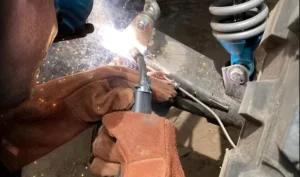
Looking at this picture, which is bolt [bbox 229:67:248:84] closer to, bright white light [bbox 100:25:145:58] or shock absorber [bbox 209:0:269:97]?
shock absorber [bbox 209:0:269:97]

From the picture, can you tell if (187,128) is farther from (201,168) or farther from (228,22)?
(228,22)

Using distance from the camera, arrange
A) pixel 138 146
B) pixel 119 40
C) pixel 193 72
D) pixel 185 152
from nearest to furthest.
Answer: pixel 138 146
pixel 193 72
pixel 119 40
pixel 185 152

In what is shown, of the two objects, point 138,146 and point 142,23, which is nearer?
point 138,146

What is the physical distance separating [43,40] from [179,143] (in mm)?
1084

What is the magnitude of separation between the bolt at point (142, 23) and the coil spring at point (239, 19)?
0.26 meters

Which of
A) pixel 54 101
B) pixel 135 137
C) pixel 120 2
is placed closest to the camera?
pixel 135 137

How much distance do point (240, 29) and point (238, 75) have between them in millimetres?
191

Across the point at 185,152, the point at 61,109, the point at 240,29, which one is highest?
the point at 240,29

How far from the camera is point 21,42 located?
0.84 metres

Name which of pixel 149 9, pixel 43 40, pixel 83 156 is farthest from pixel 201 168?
pixel 43 40

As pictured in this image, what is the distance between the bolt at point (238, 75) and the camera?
134 centimetres

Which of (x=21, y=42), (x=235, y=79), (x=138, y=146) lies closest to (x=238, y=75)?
(x=235, y=79)

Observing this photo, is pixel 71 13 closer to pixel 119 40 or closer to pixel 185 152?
pixel 119 40

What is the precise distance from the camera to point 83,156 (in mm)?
1856
